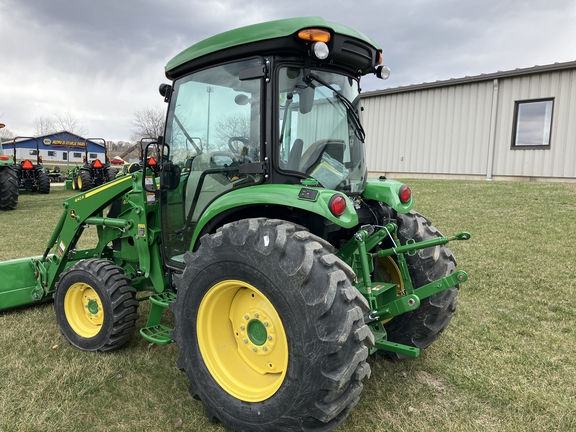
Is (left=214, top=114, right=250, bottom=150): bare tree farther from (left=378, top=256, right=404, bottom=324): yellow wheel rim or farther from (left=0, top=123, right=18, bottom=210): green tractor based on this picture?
(left=0, top=123, right=18, bottom=210): green tractor

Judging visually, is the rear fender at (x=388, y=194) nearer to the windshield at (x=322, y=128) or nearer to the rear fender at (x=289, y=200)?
the windshield at (x=322, y=128)

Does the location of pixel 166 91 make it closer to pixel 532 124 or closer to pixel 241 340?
pixel 241 340

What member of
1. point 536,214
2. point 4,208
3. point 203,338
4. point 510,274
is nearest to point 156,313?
point 203,338

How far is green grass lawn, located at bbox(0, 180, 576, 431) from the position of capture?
8.76ft

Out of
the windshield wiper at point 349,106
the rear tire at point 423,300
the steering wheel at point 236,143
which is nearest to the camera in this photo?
the windshield wiper at point 349,106

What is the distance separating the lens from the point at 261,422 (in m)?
2.37

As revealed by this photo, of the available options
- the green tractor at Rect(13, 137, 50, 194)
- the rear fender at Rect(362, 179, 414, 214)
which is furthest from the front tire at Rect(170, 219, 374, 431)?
the green tractor at Rect(13, 137, 50, 194)

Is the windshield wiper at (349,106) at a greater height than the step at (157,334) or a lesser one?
greater

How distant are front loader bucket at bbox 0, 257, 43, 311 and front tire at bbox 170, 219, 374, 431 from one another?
2416 mm

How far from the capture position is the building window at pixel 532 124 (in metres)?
11.2

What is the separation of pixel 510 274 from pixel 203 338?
4.12 meters

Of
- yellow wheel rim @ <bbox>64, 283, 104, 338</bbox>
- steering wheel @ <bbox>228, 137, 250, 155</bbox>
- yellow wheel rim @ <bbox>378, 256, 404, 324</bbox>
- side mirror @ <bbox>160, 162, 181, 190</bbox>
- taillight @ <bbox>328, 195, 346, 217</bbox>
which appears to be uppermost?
steering wheel @ <bbox>228, 137, 250, 155</bbox>

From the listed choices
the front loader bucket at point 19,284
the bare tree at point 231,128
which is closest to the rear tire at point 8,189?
the front loader bucket at point 19,284

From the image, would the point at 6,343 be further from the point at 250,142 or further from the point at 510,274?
the point at 510,274
